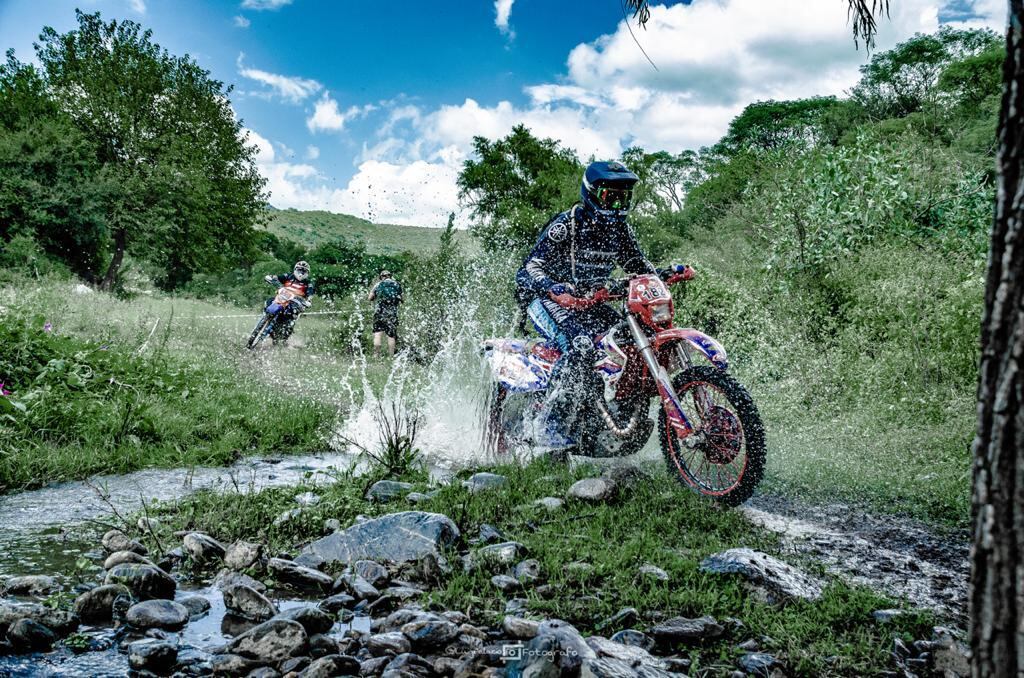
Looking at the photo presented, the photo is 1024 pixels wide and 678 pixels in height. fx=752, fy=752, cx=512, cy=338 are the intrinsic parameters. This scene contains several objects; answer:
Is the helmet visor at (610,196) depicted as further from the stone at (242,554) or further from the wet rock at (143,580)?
the wet rock at (143,580)

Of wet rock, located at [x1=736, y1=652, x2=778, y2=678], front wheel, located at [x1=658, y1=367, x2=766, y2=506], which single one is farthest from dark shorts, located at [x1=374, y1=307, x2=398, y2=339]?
wet rock, located at [x1=736, y1=652, x2=778, y2=678]

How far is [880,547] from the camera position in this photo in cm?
466

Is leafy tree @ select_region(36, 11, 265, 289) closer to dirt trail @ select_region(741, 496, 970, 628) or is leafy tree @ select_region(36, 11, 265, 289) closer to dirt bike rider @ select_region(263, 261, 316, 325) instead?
dirt bike rider @ select_region(263, 261, 316, 325)

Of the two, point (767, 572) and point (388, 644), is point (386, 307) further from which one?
point (388, 644)

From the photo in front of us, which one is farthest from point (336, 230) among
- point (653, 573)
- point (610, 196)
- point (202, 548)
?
point (653, 573)

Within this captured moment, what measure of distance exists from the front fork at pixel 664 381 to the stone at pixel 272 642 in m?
3.12

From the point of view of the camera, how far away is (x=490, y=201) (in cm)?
4034

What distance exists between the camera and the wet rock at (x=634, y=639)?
3.09 meters

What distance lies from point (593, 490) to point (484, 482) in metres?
0.86

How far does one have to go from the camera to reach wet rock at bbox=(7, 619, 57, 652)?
2.92m

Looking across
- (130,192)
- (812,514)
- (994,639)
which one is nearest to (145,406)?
(812,514)

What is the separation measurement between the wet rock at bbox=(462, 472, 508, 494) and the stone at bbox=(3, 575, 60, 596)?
2.66 meters

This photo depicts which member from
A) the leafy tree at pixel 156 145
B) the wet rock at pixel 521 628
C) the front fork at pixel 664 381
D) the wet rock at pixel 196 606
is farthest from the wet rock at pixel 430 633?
the leafy tree at pixel 156 145

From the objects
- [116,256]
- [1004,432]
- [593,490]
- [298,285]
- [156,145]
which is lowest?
[593,490]
